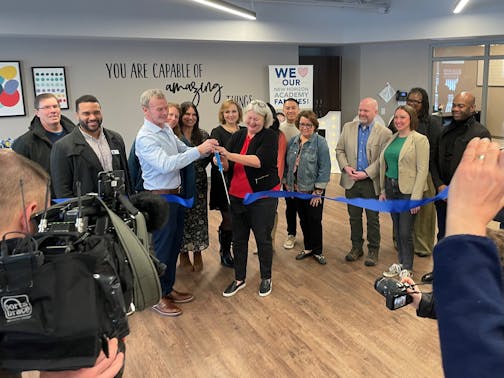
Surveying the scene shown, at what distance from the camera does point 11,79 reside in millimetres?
6160

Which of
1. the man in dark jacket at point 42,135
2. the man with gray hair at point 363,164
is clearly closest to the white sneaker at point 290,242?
the man with gray hair at point 363,164

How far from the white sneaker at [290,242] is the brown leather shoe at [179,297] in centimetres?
138

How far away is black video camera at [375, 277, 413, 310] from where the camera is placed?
4.92ft

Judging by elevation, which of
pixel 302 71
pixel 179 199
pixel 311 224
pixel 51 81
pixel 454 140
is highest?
pixel 302 71

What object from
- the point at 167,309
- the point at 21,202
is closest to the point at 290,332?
the point at 167,309

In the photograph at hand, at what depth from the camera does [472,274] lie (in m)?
0.59

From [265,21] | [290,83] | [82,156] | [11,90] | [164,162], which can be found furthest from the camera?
[290,83]

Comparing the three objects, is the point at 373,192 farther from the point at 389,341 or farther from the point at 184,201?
the point at 184,201

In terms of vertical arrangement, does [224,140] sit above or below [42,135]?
below

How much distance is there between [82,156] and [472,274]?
2737 mm

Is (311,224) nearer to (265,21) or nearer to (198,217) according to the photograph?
(198,217)

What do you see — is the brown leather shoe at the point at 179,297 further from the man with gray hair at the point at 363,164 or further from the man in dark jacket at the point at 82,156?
the man with gray hair at the point at 363,164

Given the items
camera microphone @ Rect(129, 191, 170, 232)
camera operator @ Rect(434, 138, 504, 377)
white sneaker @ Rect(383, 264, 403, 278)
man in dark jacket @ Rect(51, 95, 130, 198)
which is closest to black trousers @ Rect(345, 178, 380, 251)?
white sneaker @ Rect(383, 264, 403, 278)

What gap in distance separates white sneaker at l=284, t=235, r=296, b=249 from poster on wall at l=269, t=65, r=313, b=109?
4057 millimetres
